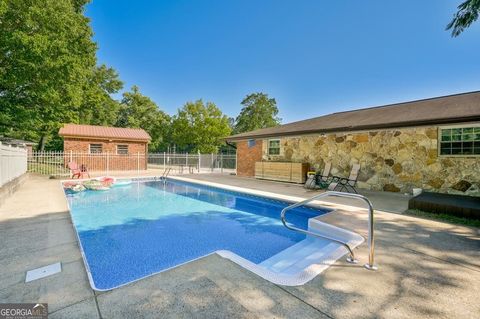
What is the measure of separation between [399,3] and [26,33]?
18.6 metres

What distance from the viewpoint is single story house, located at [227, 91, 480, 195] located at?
7.34 meters

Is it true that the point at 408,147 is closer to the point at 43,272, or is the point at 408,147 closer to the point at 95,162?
the point at 43,272

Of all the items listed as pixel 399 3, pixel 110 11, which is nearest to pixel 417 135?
pixel 399 3

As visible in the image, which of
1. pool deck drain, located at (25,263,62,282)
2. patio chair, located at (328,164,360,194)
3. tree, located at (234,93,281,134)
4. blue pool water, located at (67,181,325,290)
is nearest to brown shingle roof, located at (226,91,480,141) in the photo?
patio chair, located at (328,164,360,194)

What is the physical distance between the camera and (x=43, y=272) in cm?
270

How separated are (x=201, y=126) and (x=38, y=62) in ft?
73.4

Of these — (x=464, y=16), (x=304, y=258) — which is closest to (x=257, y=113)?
(x=464, y=16)

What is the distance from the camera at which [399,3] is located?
9.30 m

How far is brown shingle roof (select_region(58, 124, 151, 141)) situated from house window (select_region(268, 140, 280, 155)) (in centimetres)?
1199

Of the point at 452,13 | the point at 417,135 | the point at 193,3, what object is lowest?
the point at 417,135

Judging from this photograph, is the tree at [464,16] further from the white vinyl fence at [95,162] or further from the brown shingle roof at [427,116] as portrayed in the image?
the white vinyl fence at [95,162]

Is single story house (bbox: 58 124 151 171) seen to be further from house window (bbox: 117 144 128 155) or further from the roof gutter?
the roof gutter

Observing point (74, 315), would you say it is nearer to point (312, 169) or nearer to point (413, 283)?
point (413, 283)

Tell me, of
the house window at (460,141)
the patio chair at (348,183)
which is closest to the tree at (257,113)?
the patio chair at (348,183)
